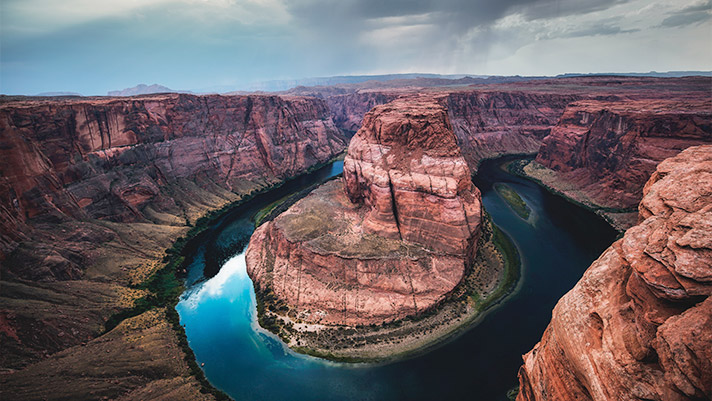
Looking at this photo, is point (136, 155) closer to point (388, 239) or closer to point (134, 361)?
point (134, 361)

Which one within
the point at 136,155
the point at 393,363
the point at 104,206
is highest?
the point at 136,155

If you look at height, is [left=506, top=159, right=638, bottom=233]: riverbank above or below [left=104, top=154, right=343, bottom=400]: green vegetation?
above

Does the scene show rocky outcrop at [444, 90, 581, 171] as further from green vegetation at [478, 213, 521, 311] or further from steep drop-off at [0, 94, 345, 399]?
steep drop-off at [0, 94, 345, 399]

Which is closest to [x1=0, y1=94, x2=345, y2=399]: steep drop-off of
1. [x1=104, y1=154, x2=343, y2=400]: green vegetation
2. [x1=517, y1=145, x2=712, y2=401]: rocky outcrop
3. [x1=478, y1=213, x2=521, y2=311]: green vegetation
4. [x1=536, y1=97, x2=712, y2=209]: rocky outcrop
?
[x1=104, y1=154, x2=343, y2=400]: green vegetation

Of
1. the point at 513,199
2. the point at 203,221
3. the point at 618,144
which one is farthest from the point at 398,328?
Answer: the point at 618,144

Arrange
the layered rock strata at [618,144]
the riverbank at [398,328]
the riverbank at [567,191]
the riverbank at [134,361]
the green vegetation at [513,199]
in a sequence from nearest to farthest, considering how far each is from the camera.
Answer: the riverbank at [134,361] → the riverbank at [398,328] → the layered rock strata at [618,144] → the riverbank at [567,191] → the green vegetation at [513,199]

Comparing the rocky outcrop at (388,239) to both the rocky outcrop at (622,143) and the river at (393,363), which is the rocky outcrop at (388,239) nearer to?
the river at (393,363)

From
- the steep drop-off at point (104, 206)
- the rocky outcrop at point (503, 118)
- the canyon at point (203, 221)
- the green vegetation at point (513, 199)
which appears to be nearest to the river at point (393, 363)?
the canyon at point (203, 221)
